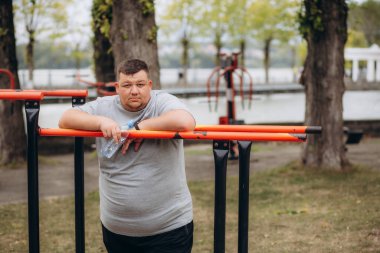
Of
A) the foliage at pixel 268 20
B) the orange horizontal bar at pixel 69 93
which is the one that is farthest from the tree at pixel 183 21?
the orange horizontal bar at pixel 69 93

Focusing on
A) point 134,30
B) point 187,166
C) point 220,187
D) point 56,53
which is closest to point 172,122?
point 220,187

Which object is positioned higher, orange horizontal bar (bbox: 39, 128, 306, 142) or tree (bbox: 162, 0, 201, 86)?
tree (bbox: 162, 0, 201, 86)

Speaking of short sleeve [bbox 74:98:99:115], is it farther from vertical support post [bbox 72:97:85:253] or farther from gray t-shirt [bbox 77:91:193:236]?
vertical support post [bbox 72:97:85:253]

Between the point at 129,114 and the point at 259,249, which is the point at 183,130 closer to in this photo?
the point at 129,114

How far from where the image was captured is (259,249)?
533 centimetres

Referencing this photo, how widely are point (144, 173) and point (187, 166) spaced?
7169 mm

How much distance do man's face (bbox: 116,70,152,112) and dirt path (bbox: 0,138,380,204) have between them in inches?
191

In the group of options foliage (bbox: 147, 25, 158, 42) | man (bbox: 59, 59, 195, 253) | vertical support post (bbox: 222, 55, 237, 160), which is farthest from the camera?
vertical support post (bbox: 222, 55, 237, 160)

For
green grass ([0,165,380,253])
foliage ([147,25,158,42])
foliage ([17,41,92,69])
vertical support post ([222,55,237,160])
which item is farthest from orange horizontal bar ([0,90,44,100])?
foliage ([17,41,92,69])

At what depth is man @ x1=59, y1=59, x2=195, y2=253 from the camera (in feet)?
10.0

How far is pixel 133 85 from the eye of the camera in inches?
121

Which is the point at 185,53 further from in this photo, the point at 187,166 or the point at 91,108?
the point at 91,108

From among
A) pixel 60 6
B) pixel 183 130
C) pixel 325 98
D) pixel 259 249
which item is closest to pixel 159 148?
pixel 183 130

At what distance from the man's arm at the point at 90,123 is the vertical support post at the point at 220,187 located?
515mm
